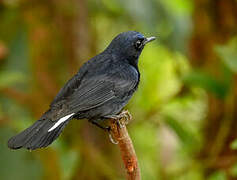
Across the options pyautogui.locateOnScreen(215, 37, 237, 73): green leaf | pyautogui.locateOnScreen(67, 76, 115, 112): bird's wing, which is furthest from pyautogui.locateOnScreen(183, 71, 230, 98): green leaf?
pyautogui.locateOnScreen(67, 76, 115, 112): bird's wing

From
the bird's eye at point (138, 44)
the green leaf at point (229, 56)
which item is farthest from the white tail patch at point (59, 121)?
the green leaf at point (229, 56)

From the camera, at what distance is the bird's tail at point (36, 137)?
3092mm

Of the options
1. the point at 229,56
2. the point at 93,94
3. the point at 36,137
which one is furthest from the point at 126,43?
the point at 36,137

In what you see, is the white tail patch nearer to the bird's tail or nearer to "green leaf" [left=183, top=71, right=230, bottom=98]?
the bird's tail

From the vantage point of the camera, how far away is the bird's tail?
309cm

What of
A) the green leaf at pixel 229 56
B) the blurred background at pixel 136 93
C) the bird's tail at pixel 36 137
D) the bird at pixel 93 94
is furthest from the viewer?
the blurred background at pixel 136 93

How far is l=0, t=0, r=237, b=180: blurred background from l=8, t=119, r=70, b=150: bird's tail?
1813 millimetres

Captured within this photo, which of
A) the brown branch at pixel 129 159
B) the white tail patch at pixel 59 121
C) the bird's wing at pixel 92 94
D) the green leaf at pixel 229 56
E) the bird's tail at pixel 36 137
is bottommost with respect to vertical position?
the brown branch at pixel 129 159

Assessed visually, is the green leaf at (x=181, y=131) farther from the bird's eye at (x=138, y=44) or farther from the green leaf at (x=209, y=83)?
the bird's eye at (x=138, y=44)

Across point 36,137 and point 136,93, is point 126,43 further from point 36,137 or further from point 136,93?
point 136,93

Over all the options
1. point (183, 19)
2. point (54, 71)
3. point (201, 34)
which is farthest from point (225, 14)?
point (54, 71)

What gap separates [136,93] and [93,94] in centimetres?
201

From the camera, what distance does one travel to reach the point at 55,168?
5.53 meters

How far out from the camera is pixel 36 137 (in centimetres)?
318
